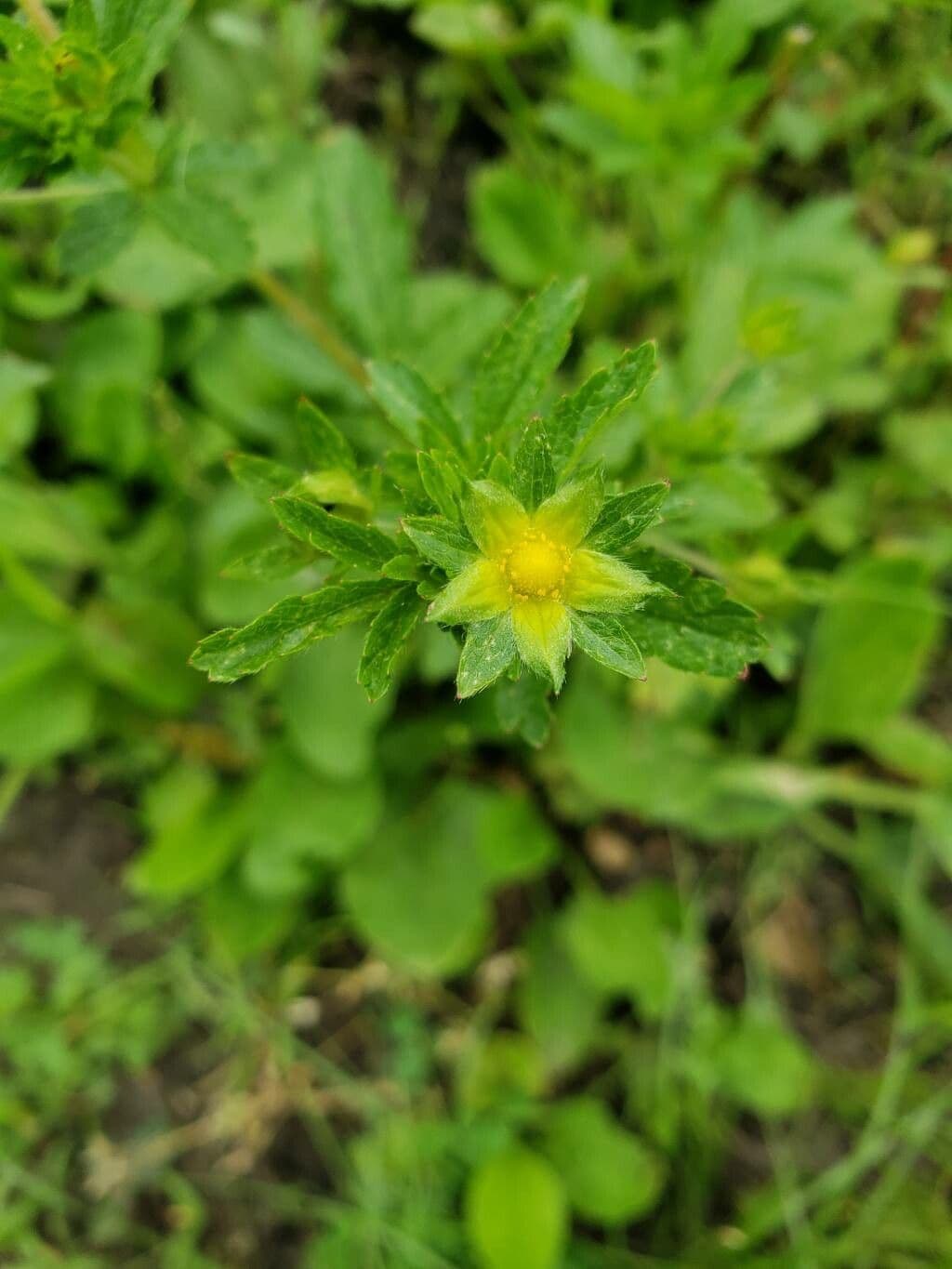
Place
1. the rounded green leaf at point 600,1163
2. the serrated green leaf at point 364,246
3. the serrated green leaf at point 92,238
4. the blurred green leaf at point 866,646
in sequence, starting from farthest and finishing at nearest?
the rounded green leaf at point 600,1163
the blurred green leaf at point 866,646
the serrated green leaf at point 364,246
the serrated green leaf at point 92,238

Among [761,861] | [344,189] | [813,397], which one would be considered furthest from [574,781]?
[344,189]

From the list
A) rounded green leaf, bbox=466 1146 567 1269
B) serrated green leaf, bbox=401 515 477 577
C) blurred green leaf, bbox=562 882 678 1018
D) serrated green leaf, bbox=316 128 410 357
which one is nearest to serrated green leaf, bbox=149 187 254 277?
serrated green leaf, bbox=316 128 410 357

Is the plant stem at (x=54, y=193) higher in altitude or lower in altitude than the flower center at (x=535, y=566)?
higher

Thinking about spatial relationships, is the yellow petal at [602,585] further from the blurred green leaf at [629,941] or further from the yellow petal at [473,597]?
the blurred green leaf at [629,941]

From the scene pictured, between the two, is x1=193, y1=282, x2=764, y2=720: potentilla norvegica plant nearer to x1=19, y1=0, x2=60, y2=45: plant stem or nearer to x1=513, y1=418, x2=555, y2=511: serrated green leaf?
x1=513, y1=418, x2=555, y2=511: serrated green leaf

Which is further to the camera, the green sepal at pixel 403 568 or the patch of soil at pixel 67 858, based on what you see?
the patch of soil at pixel 67 858

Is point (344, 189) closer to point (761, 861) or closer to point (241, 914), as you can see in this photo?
point (241, 914)

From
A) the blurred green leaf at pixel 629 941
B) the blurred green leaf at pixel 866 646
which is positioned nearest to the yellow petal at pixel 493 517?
the blurred green leaf at pixel 866 646

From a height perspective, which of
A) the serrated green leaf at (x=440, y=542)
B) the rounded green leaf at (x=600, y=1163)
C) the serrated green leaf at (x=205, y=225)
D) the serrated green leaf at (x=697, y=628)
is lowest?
the rounded green leaf at (x=600, y=1163)
